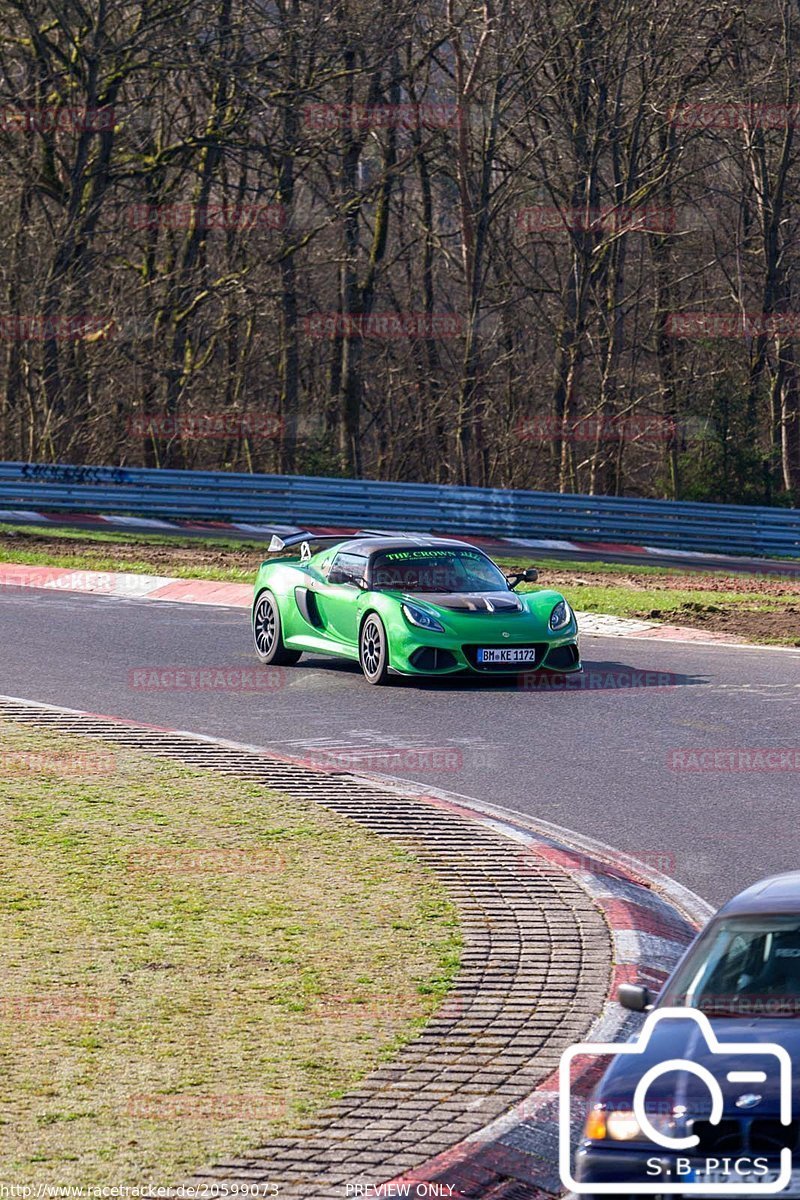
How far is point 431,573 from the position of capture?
16.2 m

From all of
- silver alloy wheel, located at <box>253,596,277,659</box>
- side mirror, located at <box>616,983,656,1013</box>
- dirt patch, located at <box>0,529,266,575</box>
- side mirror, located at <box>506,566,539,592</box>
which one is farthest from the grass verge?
dirt patch, located at <box>0,529,266,575</box>

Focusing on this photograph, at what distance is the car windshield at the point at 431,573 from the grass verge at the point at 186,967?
4.88 metres

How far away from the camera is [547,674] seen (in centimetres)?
1638

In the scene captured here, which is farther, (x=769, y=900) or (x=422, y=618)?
(x=422, y=618)

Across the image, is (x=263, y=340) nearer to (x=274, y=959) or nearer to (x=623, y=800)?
(x=623, y=800)

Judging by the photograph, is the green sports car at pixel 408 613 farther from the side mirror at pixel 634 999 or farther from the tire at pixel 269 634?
the side mirror at pixel 634 999

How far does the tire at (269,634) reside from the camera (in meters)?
16.7

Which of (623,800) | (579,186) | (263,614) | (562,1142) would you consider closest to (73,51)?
(579,186)

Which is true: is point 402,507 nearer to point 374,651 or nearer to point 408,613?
point 374,651

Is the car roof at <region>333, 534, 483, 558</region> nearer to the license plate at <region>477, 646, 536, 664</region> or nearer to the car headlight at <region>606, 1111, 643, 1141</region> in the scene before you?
the license plate at <region>477, 646, 536, 664</region>

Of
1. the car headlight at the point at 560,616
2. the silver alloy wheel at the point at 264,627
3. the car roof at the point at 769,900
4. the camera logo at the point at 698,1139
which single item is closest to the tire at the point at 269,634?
the silver alloy wheel at the point at 264,627

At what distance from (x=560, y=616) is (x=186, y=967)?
8.81m

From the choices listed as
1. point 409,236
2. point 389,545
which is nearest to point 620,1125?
point 389,545

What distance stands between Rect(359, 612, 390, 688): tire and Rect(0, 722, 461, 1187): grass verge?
13.9 feet
